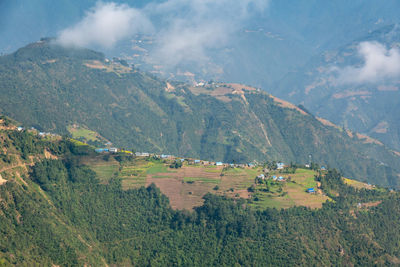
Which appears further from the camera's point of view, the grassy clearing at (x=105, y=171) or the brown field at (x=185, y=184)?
the grassy clearing at (x=105, y=171)

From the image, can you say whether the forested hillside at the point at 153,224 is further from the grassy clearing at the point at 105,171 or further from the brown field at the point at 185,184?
the brown field at the point at 185,184

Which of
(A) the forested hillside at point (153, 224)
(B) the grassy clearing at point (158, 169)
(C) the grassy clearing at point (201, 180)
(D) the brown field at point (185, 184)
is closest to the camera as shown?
(A) the forested hillside at point (153, 224)

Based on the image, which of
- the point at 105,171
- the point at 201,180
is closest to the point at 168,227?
the point at 201,180

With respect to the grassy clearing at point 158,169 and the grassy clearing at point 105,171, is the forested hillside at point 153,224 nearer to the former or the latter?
the grassy clearing at point 105,171

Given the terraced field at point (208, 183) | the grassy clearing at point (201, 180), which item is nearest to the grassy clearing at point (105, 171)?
the terraced field at point (208, 183)

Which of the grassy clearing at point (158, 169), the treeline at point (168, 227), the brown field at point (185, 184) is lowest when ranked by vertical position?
the treeline at point (168, 227)

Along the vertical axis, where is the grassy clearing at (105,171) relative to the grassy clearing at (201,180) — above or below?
above

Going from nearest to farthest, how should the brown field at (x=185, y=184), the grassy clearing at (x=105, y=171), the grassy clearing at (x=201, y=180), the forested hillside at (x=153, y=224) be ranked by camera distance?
the forested hillside at (x=153, y=224)
the brown field at (x=185, y=184)
the grassy clearing at (x=105, y=171)
the grassy clearing at (x=201, y=180)

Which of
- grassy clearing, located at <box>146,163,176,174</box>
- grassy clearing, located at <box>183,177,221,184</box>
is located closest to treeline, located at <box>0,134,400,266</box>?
grassy clearing, located at <box>183,177,221,184</box>

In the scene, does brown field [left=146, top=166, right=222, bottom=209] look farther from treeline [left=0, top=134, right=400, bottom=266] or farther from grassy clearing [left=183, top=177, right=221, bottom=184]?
treeline [left=0, top=134, right=400, bottom=266]
